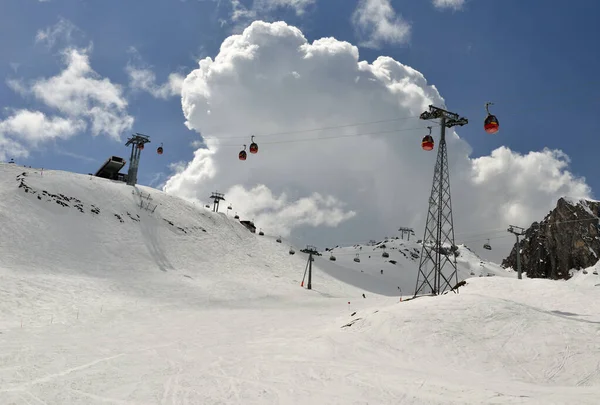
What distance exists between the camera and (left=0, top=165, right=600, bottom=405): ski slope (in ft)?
29.4

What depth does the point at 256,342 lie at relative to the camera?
53.7ft

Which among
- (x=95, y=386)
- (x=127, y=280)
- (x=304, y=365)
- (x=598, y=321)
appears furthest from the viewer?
(x=127, y=280)

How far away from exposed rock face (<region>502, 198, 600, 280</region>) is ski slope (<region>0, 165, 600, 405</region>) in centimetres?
9806

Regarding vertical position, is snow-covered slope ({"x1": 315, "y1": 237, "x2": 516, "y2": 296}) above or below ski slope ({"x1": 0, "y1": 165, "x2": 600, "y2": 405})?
above

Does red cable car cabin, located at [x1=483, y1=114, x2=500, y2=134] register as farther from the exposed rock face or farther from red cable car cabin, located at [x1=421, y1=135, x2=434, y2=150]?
the exposed rock face

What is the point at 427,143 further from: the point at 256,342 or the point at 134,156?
the point at 134,156

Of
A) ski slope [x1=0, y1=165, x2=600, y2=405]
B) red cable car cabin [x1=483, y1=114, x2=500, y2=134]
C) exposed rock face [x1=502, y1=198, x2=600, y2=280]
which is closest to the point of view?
ski slope [x1=0, y1=165, x2=600, y2=405]

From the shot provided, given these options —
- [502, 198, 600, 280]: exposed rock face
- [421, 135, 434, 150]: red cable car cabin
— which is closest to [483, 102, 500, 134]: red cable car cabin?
[421, 135, 434, 150]: red cable car cabin

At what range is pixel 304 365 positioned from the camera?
11633 millimetres

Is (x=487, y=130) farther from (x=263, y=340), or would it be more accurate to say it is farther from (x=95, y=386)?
A: (x=95, y=386)

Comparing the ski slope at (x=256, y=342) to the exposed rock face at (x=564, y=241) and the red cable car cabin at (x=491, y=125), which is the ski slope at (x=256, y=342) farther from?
the exposed rock face at (x=564, y=241)

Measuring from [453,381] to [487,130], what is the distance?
12.8 metres

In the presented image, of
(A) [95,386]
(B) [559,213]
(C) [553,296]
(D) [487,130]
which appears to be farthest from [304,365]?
(B) [559,213]

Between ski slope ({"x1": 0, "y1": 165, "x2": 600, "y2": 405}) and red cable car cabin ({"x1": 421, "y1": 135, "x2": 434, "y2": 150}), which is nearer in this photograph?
ski slope ({"x1": 0, "y1": 165, "x2": 600, "y2": 405})
